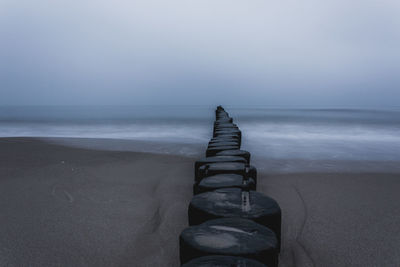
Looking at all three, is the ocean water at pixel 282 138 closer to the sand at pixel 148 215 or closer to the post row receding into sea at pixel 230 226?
the sand at pixel 148 215

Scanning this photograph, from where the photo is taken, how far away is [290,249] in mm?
2443

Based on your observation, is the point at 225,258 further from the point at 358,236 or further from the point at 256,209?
the point at 358,236

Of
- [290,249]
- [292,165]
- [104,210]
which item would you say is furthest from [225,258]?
[292,165]

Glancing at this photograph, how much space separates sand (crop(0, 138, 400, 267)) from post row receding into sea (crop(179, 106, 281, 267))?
52 cm

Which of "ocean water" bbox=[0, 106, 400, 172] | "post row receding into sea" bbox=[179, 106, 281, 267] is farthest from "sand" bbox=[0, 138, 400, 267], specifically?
"ocean water" bbox=[0, 106, 400, 172]

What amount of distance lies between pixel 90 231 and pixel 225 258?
1700mm

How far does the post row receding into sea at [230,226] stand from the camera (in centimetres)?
145

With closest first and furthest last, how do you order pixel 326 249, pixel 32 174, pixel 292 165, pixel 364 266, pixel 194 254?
pixel 194 254
pixel 364 266
pixel 326 249
pixel 32 174
pixel 292 165

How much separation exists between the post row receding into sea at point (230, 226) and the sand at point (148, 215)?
52cm

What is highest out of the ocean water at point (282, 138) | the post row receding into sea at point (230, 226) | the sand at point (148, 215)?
the post row receding into sea at point (230, 226)

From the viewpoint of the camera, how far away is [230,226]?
5.62 ft

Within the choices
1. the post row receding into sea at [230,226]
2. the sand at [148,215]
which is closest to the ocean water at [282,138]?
the sand at [148,215]

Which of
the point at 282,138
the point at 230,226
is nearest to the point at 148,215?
the point at 230,226

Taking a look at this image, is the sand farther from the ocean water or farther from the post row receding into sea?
the ocean water
